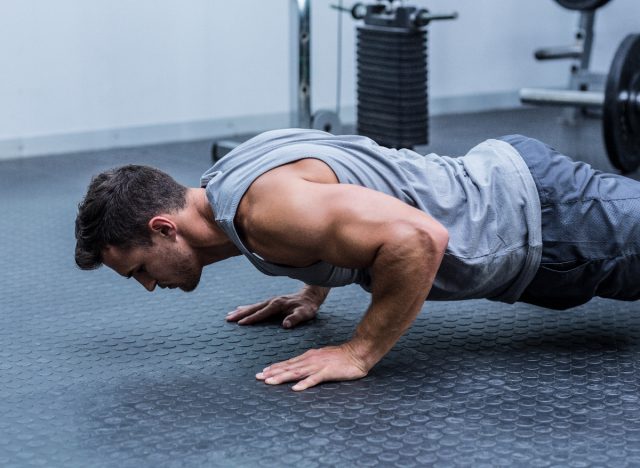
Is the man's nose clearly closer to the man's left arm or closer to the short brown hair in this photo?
the short brown hair

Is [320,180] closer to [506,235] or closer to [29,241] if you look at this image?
[506,235]

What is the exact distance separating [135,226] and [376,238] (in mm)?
462

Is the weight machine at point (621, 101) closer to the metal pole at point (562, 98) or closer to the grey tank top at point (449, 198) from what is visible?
the metal pole at point (562, 98)

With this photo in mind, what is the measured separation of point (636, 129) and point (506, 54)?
1632 millimetres

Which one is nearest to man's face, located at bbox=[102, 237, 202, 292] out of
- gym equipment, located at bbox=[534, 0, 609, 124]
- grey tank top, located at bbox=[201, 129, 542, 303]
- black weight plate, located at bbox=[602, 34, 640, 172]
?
grey tank top, located at bbox=[201, 129, 542, 303]

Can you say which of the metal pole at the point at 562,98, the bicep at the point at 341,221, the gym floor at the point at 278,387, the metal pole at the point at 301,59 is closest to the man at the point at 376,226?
the bicep at the point at 341,221

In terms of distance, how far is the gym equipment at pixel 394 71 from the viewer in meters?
3.67

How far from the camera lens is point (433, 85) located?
16.4ft

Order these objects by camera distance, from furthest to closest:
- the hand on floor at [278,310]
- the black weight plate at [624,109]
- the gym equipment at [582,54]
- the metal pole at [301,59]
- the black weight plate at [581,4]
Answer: the gym equipment at [582,54], the black weight plate at [581,4], the metal pole at [301,59], the black weight plate at [624,109], the hand on floor at [278,310]

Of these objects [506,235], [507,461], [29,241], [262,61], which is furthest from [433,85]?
[507,461]

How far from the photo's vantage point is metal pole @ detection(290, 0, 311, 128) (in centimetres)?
363

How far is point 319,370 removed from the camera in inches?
73.6

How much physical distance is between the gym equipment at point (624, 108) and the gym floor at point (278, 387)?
1322 mm

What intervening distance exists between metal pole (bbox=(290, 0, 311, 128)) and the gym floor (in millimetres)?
1208
